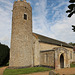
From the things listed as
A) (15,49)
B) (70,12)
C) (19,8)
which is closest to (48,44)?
(15,49)

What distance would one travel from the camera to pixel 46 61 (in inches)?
695

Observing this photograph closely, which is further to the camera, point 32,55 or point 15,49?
point 32,55

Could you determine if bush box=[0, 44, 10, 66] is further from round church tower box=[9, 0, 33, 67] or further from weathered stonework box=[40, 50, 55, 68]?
weathered stonework box=[40, 50, 55, 68]

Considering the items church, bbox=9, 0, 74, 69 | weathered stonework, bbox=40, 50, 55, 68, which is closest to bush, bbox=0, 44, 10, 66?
church, bbox=9, 0, 74, 69

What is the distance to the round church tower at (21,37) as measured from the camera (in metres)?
16.6

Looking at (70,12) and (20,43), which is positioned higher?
(70,12)

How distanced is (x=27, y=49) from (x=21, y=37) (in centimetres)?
297

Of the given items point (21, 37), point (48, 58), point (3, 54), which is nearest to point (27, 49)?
point (21, 37)

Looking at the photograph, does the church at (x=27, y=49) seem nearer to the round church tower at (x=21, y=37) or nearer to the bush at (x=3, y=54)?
the round church tower at (x=21, y=37)

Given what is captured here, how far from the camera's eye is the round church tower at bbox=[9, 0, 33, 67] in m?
16.6

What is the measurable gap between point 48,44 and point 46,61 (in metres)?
5.11

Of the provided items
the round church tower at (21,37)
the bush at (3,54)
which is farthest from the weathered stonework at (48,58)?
the bush at (3,54)

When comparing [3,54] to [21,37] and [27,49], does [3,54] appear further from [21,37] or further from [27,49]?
[21,37]

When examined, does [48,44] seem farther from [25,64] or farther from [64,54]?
[25,64]
